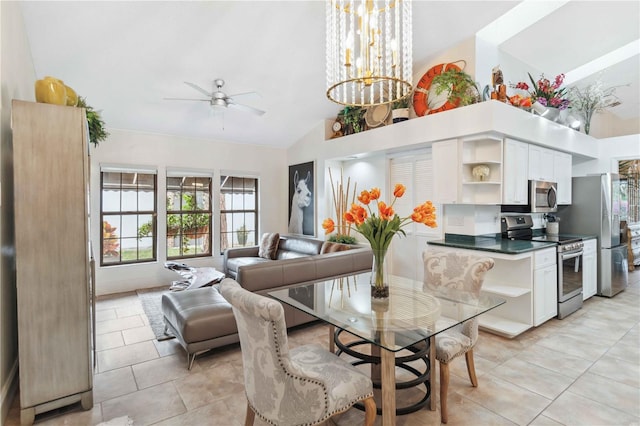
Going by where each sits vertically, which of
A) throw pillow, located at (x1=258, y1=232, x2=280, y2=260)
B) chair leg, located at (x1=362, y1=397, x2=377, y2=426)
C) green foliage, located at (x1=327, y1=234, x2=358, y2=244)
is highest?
green foliage, located at (x1=327, y1=234, x2=358, y2=244)

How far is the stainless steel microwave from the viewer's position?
13.7 feet

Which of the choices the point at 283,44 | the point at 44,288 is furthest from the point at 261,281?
the point at 283,44

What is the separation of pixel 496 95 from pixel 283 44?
2.55 metres

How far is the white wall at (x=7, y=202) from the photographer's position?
7.16 feet

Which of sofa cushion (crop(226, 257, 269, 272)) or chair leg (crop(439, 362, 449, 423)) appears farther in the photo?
sofa cushion (crop(226, 257, 269, 272))

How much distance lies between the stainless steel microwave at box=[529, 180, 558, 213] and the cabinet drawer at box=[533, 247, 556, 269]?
645 millimetres

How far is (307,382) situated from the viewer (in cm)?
148

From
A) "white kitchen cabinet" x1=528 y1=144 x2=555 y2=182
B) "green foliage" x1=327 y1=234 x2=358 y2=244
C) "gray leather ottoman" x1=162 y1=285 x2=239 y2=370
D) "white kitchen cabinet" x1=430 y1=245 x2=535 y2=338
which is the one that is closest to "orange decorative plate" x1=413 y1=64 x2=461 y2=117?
"white kitchen cabinet" x1=528 y1=144 x2=555 y2=182

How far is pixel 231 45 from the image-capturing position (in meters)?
3.86

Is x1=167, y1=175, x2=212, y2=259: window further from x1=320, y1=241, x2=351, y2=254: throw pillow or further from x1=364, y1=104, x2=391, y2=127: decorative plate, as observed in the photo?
x1=364, y1=104, x2=391, y2=127: decorative plate

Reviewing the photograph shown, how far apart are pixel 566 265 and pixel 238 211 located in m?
5.39

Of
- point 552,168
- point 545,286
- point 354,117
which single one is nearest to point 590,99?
point 552,168

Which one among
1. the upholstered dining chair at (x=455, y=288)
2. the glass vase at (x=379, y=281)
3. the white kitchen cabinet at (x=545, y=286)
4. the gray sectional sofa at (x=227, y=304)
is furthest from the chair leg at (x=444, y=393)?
the white kitchen cabinet at (x=545, y=286)

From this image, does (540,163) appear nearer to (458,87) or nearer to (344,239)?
(458,87)
